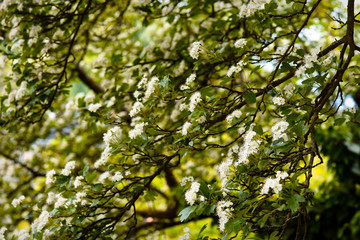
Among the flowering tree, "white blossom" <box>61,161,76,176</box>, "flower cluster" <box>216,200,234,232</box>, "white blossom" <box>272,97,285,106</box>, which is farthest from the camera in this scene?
"white blossom" <box>61,161,76,176</box>

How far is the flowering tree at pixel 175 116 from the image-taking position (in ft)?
5.80

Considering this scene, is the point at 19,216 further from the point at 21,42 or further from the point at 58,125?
the point at 21,42

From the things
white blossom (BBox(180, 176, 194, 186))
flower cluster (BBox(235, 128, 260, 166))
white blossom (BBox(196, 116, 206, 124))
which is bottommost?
flower cluster (BBox(235, 128, 260, 166))

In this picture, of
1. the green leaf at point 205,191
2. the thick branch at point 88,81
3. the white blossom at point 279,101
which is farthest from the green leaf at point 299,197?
the thick branch at point 88,81

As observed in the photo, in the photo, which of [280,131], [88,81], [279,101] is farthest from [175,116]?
[88,81]

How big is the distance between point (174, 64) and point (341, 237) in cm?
246

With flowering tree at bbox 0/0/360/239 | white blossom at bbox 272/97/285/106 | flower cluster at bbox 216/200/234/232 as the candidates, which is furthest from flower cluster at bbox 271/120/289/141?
flower cluster at bbox 216/200/234/232

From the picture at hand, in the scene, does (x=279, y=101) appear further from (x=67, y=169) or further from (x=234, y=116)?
(x=67, y=169)

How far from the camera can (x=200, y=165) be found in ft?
14.4

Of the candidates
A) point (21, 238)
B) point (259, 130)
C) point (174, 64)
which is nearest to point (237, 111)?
point (259, 130)

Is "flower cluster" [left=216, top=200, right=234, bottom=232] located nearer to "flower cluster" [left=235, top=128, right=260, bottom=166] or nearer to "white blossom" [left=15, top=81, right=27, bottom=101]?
"flower cluster" [left=235, top=128, right=260, bottom=166]

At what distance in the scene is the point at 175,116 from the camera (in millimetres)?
3035

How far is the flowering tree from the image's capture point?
1.77 m

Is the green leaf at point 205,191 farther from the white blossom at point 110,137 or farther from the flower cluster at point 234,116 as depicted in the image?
the white blossom at point 110,137
